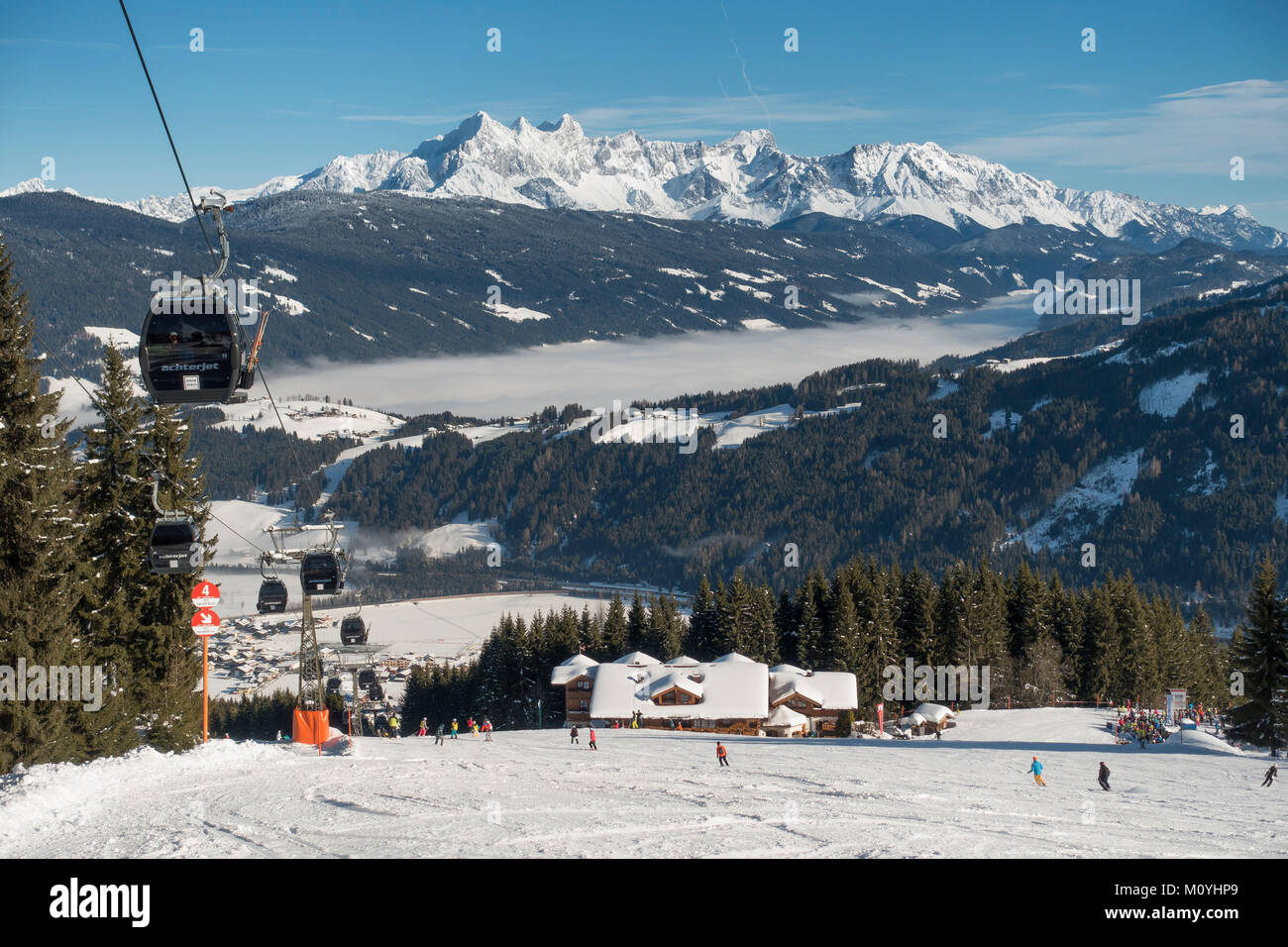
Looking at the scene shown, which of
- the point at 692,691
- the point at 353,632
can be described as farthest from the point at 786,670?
the point at 353,632

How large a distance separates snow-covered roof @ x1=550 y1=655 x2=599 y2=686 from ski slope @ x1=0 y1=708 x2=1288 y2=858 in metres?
42.6

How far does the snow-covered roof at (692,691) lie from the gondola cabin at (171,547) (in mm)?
51657

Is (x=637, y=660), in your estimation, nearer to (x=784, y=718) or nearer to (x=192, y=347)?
(x=784, y=718)

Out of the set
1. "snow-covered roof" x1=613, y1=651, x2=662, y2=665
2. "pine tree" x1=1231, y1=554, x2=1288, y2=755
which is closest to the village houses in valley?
"snow-covered roof" x1=613, y1=651, x2=662, y2=665

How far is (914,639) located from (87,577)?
62256 millimetres

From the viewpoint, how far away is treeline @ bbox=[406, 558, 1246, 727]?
85500 mm

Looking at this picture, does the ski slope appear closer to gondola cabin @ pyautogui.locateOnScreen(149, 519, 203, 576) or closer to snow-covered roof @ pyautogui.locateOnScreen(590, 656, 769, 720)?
gondola cabin @ pyautogui.locateOnScreen(149, 519, 203, 576)

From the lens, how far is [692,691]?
82438mm

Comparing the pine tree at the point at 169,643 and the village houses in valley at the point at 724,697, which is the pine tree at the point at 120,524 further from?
the village houses in valley at the point at 724,697

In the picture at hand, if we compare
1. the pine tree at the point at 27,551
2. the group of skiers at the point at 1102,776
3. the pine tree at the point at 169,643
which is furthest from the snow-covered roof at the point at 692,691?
the pine tree at the point at 27,551
